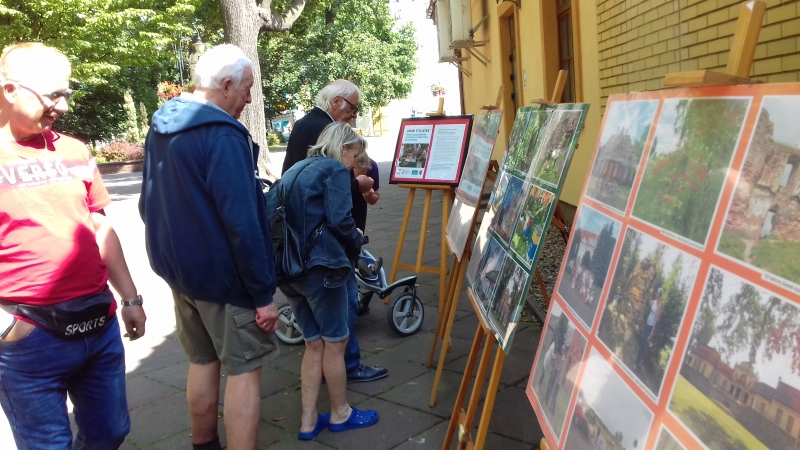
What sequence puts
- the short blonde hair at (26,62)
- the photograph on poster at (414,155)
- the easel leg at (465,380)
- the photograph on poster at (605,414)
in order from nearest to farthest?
the photograph on poster at (605,414) → the short blonde hair at (26,62) → the easel leg at (465,380) → the photograph on poster at (414,155)

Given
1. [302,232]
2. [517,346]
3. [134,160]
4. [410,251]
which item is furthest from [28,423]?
[134,160]

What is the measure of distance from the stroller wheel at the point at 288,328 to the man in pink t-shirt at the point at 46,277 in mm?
2263

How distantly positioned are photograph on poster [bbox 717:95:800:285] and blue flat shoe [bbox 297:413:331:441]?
2630 millimetres

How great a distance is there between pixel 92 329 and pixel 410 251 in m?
5.58

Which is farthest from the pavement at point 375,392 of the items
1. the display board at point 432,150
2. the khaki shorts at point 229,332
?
the display board at point 432,150

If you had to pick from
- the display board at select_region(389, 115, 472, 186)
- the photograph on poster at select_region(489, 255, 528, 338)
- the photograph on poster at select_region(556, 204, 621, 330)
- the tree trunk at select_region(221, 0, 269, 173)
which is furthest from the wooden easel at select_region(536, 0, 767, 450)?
the tree trunk at select_region(221, 0, 269, 173)

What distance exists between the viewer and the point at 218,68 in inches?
108

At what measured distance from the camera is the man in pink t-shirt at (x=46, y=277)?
7.45 ft

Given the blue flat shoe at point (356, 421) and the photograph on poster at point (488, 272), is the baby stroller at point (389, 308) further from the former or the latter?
the photograph on poster at point (488, 272)

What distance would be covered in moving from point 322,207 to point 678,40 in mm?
2690

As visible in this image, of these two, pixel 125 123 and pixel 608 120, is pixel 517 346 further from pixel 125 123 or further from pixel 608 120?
pixel 125 123

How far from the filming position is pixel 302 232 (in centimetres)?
331

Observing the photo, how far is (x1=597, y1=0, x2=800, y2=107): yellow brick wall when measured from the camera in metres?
3.44

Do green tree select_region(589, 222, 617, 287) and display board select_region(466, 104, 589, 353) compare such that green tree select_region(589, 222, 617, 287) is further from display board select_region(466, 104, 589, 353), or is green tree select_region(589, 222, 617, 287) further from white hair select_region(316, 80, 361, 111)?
white hair select_region(316, 80, 361, 111)
